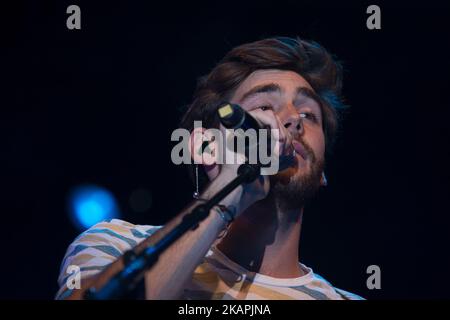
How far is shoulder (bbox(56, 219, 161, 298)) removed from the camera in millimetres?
1700

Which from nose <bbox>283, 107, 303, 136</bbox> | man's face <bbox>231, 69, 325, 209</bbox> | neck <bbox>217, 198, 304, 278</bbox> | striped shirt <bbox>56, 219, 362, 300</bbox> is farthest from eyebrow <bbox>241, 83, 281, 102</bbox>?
striped shirt <bbox>56, 219, 362, 300</bbox>

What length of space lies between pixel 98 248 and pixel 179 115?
1.51 m

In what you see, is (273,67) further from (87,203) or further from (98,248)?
(87,203)

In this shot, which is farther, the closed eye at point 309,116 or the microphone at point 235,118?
the closed eye at point 309,116

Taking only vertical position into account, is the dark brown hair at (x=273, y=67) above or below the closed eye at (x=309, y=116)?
above

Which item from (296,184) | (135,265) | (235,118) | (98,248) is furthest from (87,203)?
(135,265)

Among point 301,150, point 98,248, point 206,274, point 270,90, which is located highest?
point 270,90

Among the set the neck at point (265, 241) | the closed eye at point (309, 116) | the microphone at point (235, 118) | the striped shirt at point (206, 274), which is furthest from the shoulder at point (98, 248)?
the closed eye at point (309, 116)

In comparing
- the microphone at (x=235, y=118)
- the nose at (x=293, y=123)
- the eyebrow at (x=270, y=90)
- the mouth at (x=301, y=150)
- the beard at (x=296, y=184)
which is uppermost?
the eyebrow at (x=270, y=90)

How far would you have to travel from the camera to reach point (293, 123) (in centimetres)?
212

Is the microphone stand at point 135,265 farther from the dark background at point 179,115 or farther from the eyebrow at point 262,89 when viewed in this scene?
the dark background at point 179,115

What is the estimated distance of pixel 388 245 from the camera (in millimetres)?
3033

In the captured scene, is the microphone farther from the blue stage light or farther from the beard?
the blue stage light

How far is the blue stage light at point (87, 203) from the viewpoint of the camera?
10.0 feet
